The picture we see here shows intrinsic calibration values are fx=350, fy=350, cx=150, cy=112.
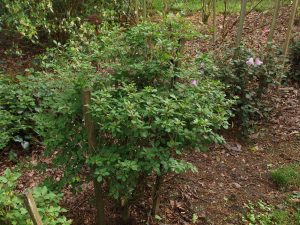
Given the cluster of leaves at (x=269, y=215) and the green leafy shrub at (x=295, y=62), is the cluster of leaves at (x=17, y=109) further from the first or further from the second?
the green leafy shrub at (x=295, y=62)

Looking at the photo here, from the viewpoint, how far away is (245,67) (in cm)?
456

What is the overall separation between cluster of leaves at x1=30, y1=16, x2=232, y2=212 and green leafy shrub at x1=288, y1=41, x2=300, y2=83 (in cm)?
380

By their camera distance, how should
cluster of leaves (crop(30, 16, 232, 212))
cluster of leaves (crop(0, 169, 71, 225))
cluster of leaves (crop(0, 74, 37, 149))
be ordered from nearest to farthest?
cluster of leaves (crop(0, 169, 71, 225))
cluster of leaves (crop(30, 16, 232, 212))
cluster of leaves (crop(0, 74, 37, 149))

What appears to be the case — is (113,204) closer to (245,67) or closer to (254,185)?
(254,185)

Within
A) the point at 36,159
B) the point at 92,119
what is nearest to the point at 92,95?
the point at 92,119

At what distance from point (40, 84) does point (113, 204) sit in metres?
1.65

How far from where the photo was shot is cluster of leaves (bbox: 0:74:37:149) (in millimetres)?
4102

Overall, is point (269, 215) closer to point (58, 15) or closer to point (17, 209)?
point (17, 209)

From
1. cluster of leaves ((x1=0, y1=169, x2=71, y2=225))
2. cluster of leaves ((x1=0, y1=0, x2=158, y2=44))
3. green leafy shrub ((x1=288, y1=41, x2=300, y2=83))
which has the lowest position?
cluster of leaves ((x1=0, y1=169, x2=71, y2=225))

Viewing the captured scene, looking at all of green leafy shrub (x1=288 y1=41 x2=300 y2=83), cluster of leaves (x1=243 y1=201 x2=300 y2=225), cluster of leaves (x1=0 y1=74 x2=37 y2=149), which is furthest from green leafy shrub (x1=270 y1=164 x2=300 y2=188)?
cluster of leaves (x1=0 y1=74 x2=37 y2=149)

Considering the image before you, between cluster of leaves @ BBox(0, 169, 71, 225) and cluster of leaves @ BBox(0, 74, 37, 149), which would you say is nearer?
cluster of leaves @ BBox(0, 169, 71, 225)

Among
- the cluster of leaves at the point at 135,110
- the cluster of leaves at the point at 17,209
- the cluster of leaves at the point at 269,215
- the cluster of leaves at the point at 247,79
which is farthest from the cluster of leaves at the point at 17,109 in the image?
the cluster of leaves at the point at 269,215

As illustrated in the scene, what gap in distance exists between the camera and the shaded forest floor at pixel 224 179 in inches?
130

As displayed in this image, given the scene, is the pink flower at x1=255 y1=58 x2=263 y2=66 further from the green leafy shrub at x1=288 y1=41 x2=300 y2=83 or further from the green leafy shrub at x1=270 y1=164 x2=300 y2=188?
the green leafy shrub at x1=288 y1=41 x2=300 y2=83
